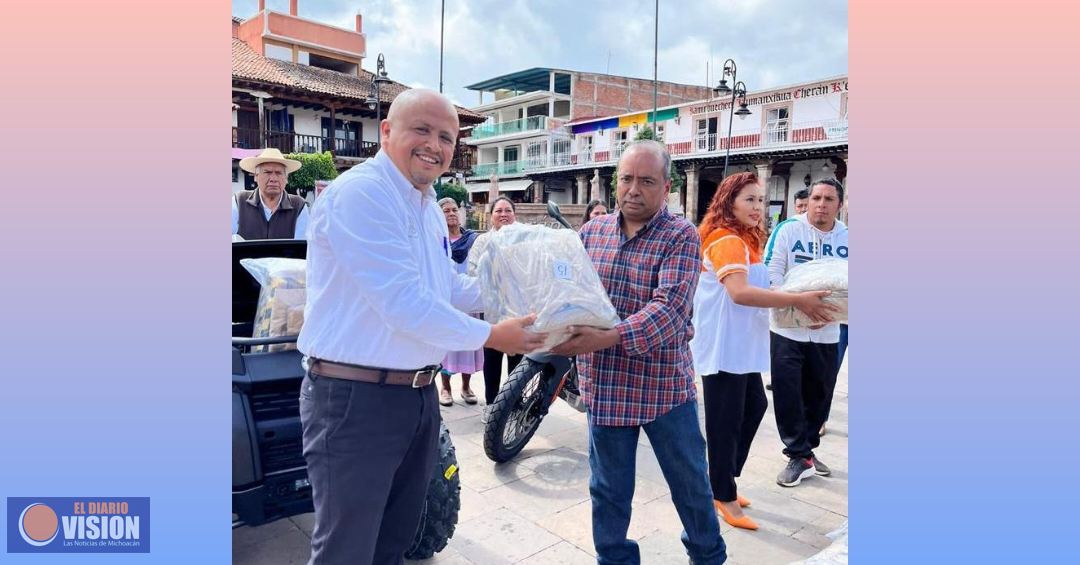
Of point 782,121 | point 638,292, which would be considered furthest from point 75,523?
point 782,121

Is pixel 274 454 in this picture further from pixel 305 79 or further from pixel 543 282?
pixel 305 79

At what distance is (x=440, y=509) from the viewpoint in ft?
8.96

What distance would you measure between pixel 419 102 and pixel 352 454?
101cm

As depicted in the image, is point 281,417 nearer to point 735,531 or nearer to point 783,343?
point 735,531

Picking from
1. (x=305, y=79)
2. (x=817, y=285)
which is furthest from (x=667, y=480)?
(x=305, y=79)

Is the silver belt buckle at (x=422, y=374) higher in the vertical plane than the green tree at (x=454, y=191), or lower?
lower

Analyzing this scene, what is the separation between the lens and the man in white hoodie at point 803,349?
3.83m

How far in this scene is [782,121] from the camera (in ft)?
107

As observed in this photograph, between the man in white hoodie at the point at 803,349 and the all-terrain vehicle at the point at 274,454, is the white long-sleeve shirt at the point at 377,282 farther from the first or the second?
the man in white hoodie at the point at 803,349

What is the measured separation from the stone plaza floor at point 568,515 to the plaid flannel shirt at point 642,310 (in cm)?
96

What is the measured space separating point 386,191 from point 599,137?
1632 inches

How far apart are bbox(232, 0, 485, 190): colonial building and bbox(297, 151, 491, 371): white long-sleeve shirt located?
2323 centimetres


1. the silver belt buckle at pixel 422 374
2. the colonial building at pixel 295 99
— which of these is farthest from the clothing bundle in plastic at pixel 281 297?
the colonial building at pixel 295 99

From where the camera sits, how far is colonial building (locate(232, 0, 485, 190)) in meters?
26.8
